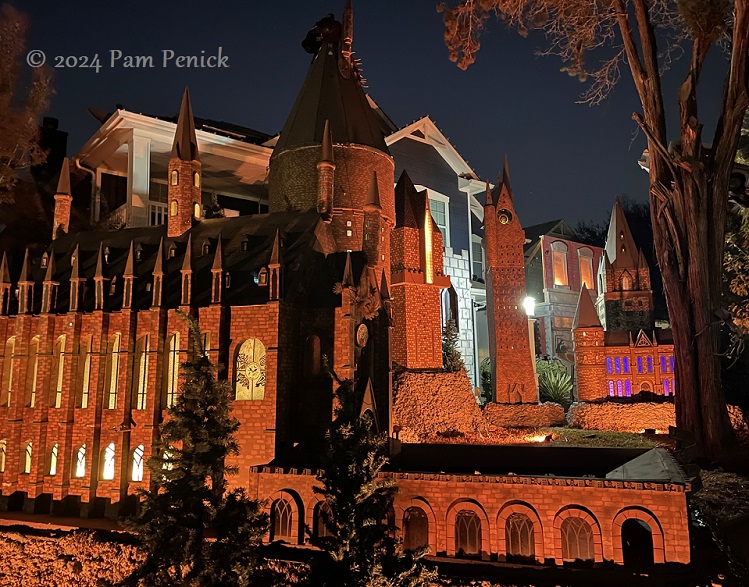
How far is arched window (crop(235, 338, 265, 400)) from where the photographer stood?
82.1 ft

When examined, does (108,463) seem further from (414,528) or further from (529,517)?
(529,517)

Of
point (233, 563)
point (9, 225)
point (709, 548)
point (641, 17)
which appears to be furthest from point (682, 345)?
point (9, 225)

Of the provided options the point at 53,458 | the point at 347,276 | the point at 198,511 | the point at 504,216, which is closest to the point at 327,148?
the point at 347,276

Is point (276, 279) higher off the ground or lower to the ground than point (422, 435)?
higher

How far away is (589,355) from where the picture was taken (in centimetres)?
3819

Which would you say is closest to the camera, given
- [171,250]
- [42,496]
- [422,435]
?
[42,496]

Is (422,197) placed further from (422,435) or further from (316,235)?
(422,435)

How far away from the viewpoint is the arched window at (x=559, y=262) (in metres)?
57.0

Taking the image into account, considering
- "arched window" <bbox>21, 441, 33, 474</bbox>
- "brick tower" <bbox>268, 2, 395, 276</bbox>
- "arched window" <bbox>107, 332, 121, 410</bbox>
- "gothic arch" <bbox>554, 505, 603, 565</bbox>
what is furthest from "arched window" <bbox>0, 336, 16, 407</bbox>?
"gothic arch" <bbox>554, 505, 603, 565</bbox>

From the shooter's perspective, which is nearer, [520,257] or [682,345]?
[682,345]

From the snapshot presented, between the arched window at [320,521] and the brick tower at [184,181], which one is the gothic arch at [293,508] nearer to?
the arched window at [320,521]

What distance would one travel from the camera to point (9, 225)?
39.9m

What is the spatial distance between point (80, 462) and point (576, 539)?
862 inches

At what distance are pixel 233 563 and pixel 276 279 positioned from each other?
1100 centimetres
